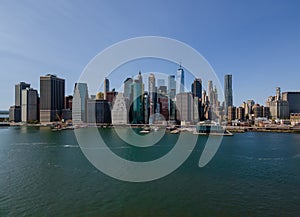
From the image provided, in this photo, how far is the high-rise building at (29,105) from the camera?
208ft

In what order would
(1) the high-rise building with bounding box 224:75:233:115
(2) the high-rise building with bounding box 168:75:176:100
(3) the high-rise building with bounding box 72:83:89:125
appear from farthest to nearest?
(1) the high-rise building with bounding box 224:75:233:115 < (2) the high-rise building with bounding box 168:75:176:100 < (3) the high-rise building with bounding box 72:83:89:125

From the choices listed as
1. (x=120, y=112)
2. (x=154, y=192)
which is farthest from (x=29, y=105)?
(x=154, y=192)

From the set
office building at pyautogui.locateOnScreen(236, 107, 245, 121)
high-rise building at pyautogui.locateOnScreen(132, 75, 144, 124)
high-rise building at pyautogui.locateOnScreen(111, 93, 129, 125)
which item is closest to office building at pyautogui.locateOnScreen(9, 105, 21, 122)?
high-rise building at pyautogui.locateOnScreen(111, 93, 129, 125)

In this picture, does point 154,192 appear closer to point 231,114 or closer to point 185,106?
point 185,106

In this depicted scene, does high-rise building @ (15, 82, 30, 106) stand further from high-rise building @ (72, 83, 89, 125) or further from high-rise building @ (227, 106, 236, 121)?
high-rise building @ (227, 106, 236, 121)

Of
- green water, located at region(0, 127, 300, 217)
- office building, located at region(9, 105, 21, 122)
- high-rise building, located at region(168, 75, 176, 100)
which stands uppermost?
high-rise building, located at region(168, 75, 176, 100)

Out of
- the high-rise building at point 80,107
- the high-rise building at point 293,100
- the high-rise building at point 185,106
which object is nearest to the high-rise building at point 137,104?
the high-rise building at point 185,106

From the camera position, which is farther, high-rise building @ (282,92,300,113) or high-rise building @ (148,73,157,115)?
high-rise building @ (282,92,300,113)

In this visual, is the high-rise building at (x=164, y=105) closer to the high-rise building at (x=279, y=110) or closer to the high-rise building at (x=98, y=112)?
the high-rise building at (x=98, y=112)

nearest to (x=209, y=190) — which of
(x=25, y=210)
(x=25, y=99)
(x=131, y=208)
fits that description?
(x=131, y=208)

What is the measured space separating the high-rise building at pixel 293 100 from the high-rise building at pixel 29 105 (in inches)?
3381

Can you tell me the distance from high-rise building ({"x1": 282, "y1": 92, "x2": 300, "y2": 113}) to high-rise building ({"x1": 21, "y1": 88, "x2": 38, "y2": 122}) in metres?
85.9

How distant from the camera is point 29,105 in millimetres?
63750

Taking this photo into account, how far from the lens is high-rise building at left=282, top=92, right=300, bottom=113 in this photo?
66.8 meters
